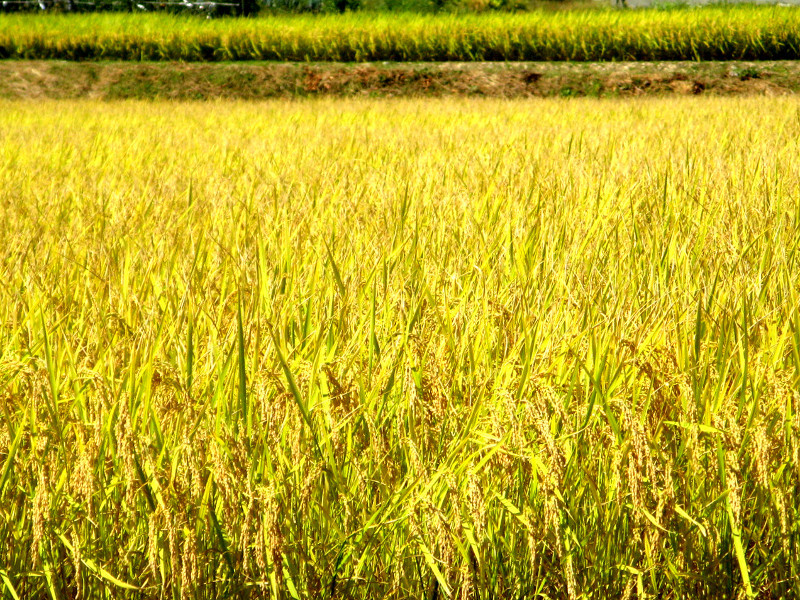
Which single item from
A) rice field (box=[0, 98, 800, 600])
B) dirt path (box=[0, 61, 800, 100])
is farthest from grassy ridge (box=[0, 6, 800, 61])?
rice field (box=[0, 98, 800, 600])

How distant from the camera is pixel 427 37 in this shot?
1298 cm

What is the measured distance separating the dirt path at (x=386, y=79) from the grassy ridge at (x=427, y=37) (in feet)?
3.14

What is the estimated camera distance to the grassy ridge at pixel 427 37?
1202 centimetres

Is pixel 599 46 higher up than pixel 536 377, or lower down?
higher up

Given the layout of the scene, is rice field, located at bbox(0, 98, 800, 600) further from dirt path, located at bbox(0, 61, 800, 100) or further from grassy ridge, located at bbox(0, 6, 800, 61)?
grassy ridge, located at bbox(0, 6, 800, 61)

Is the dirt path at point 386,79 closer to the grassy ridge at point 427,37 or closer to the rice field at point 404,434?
the grassy ridge at point 427,37

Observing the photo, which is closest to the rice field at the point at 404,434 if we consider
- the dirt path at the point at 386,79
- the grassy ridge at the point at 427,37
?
the dirt path at the point at 386,79

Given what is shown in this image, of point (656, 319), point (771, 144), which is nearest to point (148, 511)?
point (656, 319)

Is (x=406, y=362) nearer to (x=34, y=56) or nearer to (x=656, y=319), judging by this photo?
(x=656, y=319)

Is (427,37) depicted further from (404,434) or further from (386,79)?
(404,434)

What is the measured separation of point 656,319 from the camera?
4.24 feet

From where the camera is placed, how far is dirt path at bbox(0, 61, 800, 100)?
10797mm

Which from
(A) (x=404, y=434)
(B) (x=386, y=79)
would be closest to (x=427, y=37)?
(B) (x=386, y=79)

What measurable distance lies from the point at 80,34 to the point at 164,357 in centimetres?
1406
